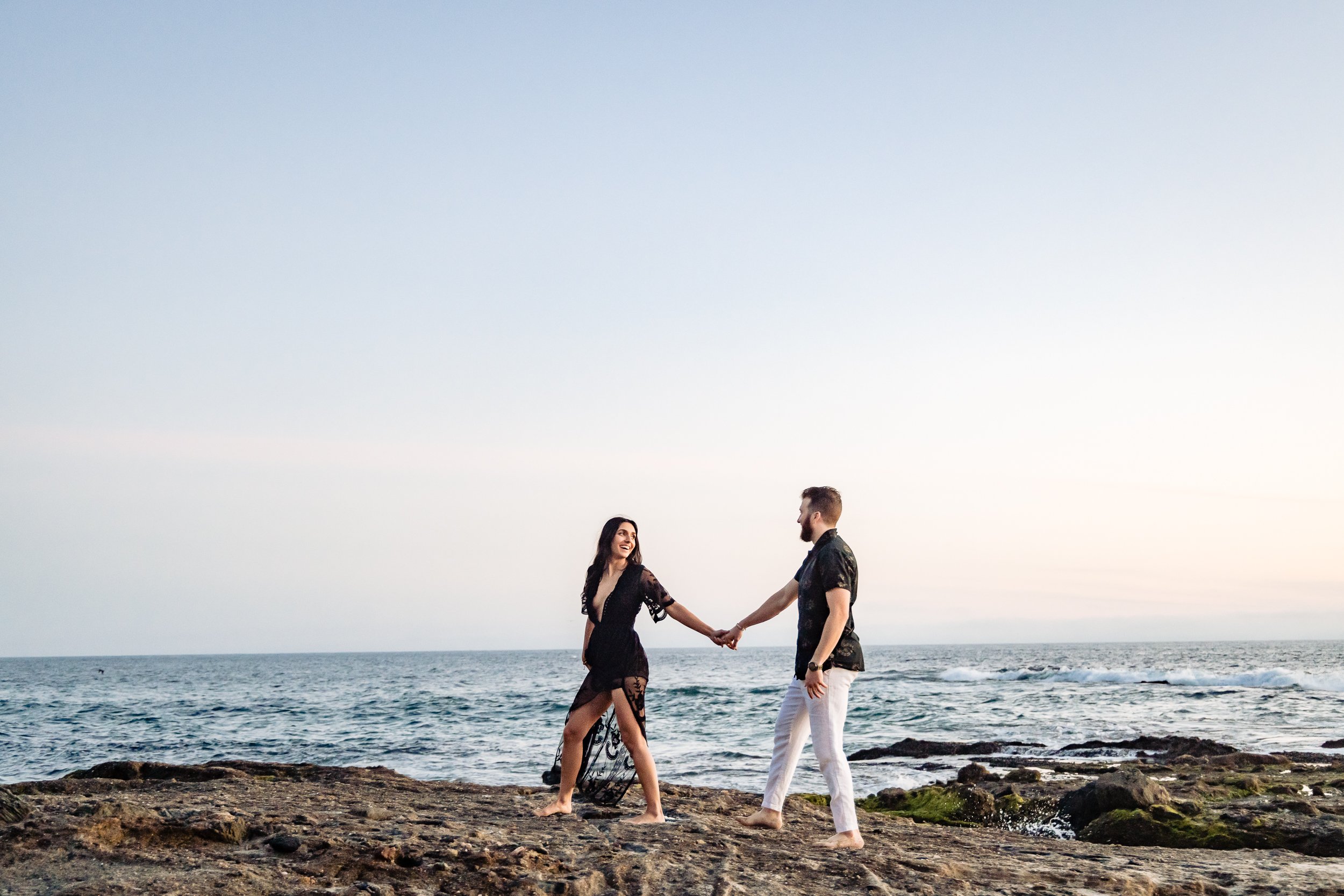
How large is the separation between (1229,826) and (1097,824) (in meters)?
1.01

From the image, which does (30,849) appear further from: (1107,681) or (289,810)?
(1107,681)

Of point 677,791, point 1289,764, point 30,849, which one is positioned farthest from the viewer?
point 1289,764

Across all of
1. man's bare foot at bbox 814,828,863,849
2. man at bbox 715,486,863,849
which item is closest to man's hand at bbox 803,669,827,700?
man at bbox 715,486,863,849

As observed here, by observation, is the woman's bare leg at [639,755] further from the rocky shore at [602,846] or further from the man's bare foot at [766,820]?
the man's bare foot at [766,820]

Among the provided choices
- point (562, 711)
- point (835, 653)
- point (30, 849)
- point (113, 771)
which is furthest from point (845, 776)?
point (562, 711)

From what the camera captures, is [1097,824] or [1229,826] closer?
[1229,826]

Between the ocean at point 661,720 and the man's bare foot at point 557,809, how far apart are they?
5704mm

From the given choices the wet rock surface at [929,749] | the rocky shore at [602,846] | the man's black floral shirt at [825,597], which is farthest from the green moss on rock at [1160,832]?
the wet rock surface at [929,749]

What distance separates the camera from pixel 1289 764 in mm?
12555

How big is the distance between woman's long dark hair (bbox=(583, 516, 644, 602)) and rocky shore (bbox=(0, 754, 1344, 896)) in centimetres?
160

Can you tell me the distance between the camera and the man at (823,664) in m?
5.69

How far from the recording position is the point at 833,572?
580 centimetres

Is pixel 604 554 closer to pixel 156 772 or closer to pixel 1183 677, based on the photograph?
pixel 156 772

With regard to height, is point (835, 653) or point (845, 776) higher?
point (835, 653)
